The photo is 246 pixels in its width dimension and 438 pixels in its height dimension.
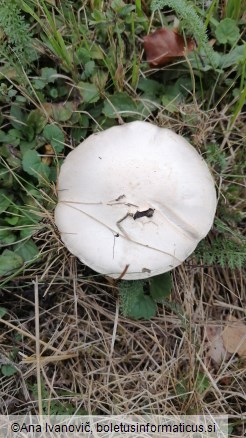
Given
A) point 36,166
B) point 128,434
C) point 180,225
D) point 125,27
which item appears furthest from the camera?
point 125,27

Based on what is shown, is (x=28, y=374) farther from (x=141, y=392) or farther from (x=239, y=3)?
(x=239, y=3)

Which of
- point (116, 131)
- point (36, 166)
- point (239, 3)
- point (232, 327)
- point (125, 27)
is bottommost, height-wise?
point (232, 327)

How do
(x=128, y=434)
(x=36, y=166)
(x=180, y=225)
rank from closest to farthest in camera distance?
(x=180, y=225), (x=128, y=434), (x=36, y=166)

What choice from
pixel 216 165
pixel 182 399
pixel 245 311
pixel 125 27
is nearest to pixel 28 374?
pixel 182 399

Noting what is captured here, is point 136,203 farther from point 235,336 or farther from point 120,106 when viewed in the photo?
point 235,336

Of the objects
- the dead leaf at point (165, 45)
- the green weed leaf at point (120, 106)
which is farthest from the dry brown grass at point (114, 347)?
the dead leaf at point (165, 45)

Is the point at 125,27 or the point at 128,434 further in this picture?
the point at 125,27

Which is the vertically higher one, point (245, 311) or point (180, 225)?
point (180, 225)
